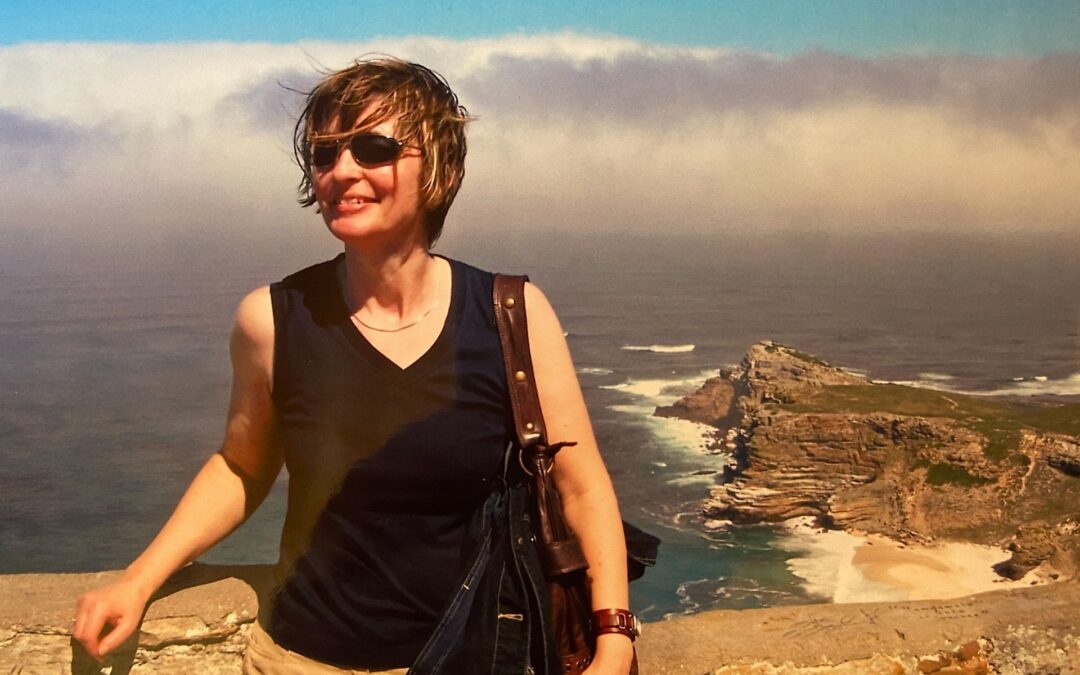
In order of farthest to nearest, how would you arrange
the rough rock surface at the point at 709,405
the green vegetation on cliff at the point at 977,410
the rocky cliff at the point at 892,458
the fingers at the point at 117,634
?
the rocky cliff at the point at 892,458, the rough rock surface at the point at 709,405, the green vegetation on cliff at the point at 977,410, the fingers at the point at 117,634

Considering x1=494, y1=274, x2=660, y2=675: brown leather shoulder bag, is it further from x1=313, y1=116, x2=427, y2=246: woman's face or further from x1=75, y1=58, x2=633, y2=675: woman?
x1=313, y1=116, x2=427, y2=246: woman's face

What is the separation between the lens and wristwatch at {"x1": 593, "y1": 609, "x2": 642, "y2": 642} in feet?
6.42

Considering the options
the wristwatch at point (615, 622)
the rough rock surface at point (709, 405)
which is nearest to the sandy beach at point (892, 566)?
the rough rock surface at point (709, 405)

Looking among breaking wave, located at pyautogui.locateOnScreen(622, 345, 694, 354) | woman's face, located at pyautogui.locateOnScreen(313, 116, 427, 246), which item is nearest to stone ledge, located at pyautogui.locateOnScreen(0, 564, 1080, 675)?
woman's face, located at pyautogui.locateOnScreen(313, 116, 427, 246)

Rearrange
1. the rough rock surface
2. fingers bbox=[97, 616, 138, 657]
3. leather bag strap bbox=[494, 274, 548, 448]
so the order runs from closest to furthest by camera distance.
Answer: leather bag strap bbox=[494, 274, 548, 448]
fingers bbox=[97, 616, 138, 657]
the rough rock surface

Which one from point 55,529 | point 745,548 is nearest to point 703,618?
point 55,529

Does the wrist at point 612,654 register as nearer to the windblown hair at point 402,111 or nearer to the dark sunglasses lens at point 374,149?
the windblown hair at point 402,111

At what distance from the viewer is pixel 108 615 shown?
1.98m

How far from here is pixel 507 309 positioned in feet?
6.22

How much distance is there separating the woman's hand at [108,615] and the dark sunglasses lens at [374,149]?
85cm

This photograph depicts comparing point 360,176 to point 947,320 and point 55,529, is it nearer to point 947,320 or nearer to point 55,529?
point 55,529

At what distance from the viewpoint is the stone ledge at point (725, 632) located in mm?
2238

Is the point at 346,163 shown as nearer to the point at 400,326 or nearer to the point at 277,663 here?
the point at 400,326

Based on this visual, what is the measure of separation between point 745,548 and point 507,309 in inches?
611
